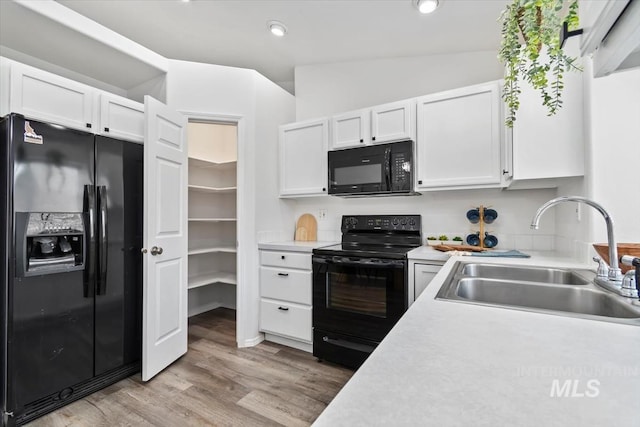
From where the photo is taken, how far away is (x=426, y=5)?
201cm

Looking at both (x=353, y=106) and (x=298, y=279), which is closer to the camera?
(x=298, y=279)

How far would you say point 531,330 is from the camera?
67 centimetres

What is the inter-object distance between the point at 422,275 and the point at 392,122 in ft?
4.03

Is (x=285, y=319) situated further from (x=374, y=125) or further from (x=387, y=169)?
(x=374, y=125)

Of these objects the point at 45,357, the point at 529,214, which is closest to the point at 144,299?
the point at 45,357

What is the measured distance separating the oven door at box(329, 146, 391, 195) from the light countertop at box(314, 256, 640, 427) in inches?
67.7

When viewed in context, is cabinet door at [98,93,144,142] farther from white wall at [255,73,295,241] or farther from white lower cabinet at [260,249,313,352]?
white lower cabinet at [260,249,313,352]

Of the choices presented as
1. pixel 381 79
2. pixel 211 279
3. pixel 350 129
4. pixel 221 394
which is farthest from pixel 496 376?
pixel 211 279

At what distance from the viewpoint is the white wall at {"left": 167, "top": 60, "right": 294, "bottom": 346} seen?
252 centimetres

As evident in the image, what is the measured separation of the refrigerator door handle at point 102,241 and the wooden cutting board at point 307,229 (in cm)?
164

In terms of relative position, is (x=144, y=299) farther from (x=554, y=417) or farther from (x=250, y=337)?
(x=554, y=417)

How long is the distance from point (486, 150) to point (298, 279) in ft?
5.66

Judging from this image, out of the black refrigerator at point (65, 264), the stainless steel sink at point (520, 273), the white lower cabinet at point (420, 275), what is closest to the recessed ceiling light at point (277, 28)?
the black refrigerator at point (65, 264)

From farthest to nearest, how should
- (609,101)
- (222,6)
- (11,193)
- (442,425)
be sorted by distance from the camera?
(222,6), (11,193), (609,101), (442,425)
